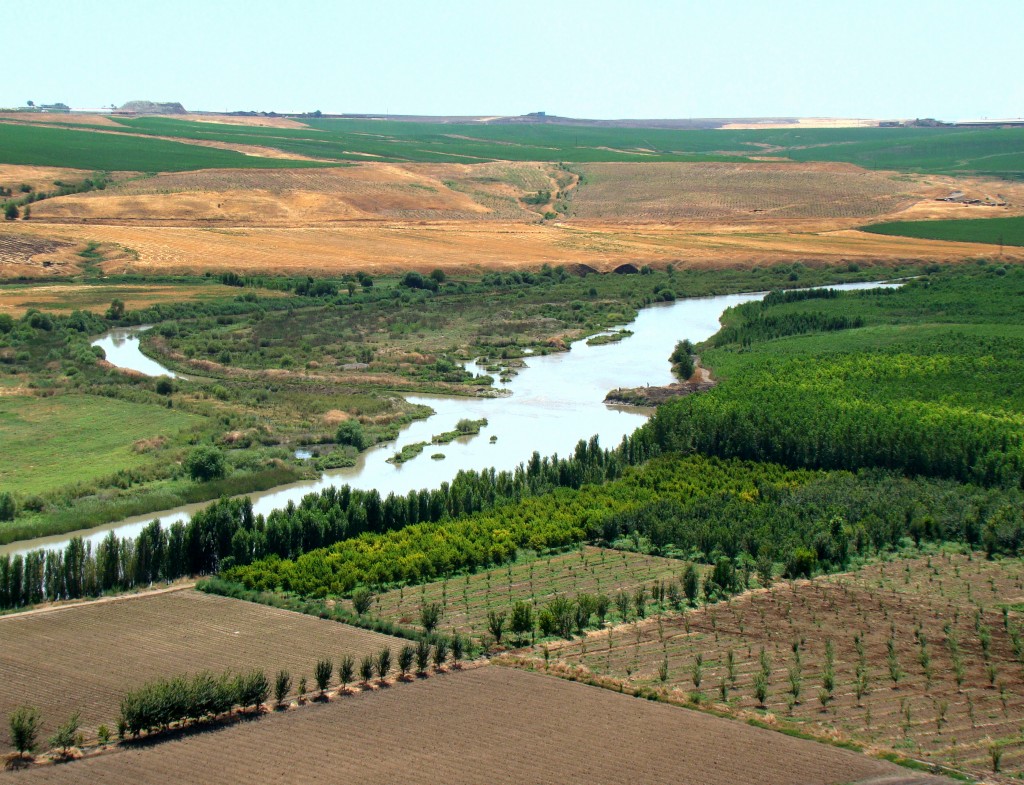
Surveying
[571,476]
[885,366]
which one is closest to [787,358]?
[885,366]

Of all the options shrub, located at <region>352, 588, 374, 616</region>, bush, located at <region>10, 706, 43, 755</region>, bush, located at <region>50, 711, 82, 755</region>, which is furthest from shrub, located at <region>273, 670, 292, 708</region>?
shrub, located at <region>352, 588, 374, 616</region>

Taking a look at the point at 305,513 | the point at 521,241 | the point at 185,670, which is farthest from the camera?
the point at 521,241

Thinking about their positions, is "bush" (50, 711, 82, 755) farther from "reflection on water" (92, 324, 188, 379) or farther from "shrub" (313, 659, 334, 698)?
"reflection on water" (92, 324, 188, 379)

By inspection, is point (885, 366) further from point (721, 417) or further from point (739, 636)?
point (739, 636)

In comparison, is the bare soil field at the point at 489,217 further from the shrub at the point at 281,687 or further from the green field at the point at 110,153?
the shrub at the point at 281,687

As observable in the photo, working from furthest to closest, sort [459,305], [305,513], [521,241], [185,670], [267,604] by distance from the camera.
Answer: [521,241] < [459,305] < [305,513] < [267,604] < [185,670]

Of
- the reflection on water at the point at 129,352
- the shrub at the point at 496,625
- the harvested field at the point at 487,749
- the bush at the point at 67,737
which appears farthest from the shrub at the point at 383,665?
the reflection on water at the point at 129,352
